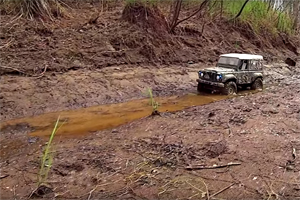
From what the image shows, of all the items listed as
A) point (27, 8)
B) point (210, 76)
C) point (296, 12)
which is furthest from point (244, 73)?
point (296, 12)

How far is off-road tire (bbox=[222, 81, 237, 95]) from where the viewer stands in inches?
487

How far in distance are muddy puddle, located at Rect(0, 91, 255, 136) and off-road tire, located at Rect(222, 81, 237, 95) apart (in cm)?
26

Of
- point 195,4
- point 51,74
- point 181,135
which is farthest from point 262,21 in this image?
point 181,135

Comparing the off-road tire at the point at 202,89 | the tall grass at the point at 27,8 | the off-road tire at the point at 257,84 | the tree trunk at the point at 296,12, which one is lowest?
the off-road tire at the point at 202,89

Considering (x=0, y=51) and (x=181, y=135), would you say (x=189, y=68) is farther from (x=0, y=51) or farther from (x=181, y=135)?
(x=181, y=135)

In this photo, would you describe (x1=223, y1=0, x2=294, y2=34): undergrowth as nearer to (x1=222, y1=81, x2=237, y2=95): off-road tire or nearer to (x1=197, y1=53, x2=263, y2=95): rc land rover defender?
(x1=197, y1=53, x2=263, y2=95): rc land rover defender

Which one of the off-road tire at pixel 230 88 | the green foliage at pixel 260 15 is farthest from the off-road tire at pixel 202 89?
the green foliage at pixel 260 15

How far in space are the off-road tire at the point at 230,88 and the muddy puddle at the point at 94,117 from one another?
0.85 feet

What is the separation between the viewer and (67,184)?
16.4 feet

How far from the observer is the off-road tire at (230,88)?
12.4 m

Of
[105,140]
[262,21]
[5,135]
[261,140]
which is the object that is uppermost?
[262,21]

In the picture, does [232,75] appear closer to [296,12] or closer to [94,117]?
[94,117]

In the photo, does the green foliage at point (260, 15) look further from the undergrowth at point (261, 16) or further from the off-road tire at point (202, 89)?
the off-road tire at point (202, 89)

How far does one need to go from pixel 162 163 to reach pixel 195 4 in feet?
51.5
